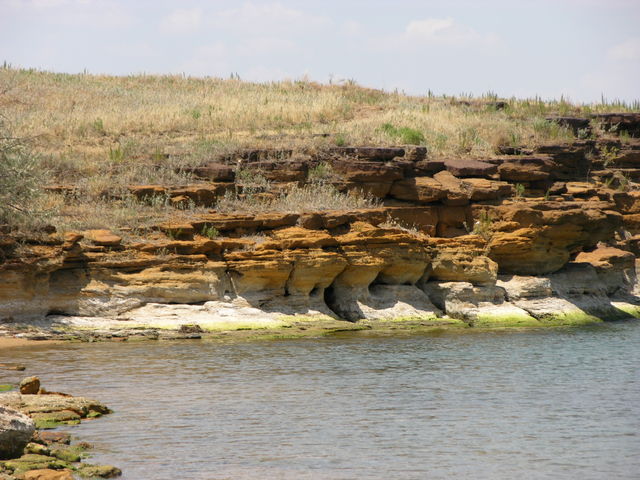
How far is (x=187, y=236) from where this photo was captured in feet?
64.6

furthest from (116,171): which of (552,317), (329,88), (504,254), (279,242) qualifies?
(329,88)

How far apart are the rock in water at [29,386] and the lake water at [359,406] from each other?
3.36 ft

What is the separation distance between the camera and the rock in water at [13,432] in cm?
899

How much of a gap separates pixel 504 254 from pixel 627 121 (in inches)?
501

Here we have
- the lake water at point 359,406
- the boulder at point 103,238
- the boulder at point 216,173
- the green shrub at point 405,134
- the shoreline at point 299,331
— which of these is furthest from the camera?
the green shrub at point 405,134

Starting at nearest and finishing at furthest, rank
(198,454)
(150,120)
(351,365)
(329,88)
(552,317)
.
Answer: (198,454)
(351,365)
(552,317)
(150,120)
(329,88)

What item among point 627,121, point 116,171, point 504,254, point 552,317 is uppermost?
point 627,121

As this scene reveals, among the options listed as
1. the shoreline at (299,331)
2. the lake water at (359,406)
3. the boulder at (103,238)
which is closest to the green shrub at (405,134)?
the shoreline at (299,331)

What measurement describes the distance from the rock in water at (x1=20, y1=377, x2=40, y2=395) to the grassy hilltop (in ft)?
20.0

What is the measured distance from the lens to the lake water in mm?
9961

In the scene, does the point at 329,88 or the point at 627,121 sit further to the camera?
the point at 329,88

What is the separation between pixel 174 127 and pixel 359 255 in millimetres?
10738

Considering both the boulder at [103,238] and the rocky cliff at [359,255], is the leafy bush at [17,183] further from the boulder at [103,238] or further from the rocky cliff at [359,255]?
the boulder at [103,238]

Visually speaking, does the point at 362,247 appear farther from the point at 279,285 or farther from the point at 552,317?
the point at 552,317
